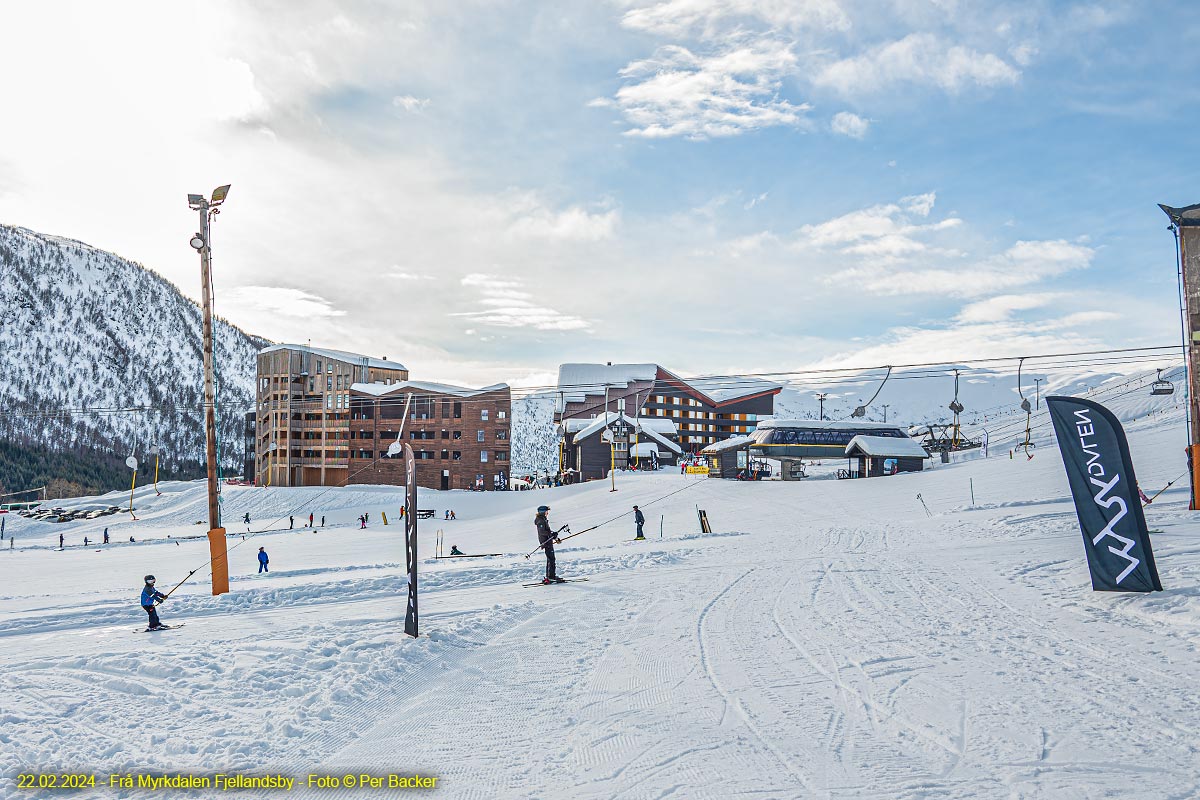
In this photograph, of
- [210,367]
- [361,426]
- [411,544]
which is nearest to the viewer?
[411,544]

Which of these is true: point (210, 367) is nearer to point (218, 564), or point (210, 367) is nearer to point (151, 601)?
point (218, 564)

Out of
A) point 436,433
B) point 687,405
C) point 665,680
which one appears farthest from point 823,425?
point 665,680

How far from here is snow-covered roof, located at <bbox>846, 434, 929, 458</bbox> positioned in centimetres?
5034

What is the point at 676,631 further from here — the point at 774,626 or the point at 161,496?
the point at 161,496

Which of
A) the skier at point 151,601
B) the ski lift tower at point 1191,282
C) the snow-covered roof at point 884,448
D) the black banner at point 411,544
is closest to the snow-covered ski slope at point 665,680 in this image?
the black banner at point 411,544

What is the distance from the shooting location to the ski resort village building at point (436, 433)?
65000 millimetres

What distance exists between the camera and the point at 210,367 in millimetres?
17969

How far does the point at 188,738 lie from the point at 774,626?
27.1ft

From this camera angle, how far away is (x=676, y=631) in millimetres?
10805

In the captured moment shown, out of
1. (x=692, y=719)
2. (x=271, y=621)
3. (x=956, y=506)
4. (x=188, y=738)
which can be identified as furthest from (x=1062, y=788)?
(x=956, y=506)

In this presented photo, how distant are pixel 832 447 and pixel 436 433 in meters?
37.3

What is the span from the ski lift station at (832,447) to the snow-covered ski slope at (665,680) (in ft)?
107

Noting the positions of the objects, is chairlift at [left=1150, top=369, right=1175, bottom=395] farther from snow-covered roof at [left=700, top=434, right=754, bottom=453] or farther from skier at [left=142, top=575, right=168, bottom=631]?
skier at [left=142, top=575, right=168, bottom=631]

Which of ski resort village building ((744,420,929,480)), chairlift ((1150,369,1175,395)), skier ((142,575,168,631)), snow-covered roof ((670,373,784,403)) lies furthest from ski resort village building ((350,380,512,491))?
skier ((142,575,168,631))
